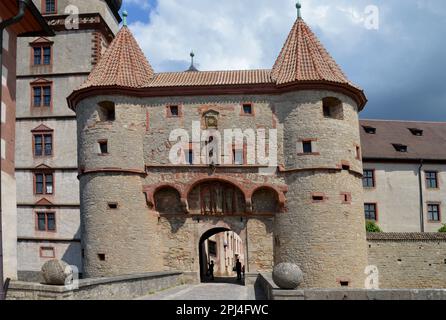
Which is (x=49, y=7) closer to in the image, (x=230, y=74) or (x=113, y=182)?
(x=230, y=74)

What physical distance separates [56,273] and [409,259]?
23.4 m

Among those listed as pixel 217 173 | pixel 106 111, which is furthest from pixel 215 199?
pixel 106 111

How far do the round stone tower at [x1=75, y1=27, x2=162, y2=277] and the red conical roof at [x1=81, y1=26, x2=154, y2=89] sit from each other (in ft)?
0.18

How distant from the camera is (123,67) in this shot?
28734 mm

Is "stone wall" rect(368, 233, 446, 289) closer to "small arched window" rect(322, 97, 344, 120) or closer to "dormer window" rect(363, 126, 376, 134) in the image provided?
"small arched window" rect(322, 97, 344, 120)

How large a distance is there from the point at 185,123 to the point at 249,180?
423cm

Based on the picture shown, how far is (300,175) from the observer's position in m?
26.9

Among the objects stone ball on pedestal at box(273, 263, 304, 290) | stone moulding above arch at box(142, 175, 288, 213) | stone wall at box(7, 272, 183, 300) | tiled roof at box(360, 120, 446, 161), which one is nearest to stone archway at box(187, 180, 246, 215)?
stone moulding above arch at box(142, 175, 288, 213)

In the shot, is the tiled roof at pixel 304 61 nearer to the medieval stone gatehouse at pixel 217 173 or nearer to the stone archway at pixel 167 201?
the medieval stone gatehouse at pixel 217 173

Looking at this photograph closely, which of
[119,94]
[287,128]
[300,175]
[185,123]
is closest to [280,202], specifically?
[300,175]

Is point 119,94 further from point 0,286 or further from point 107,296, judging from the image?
point 0,286

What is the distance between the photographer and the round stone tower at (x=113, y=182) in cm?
2642

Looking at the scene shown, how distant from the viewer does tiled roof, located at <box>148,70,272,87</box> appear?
1110 inches

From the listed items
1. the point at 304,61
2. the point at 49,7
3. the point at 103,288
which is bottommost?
the point at 103,288
